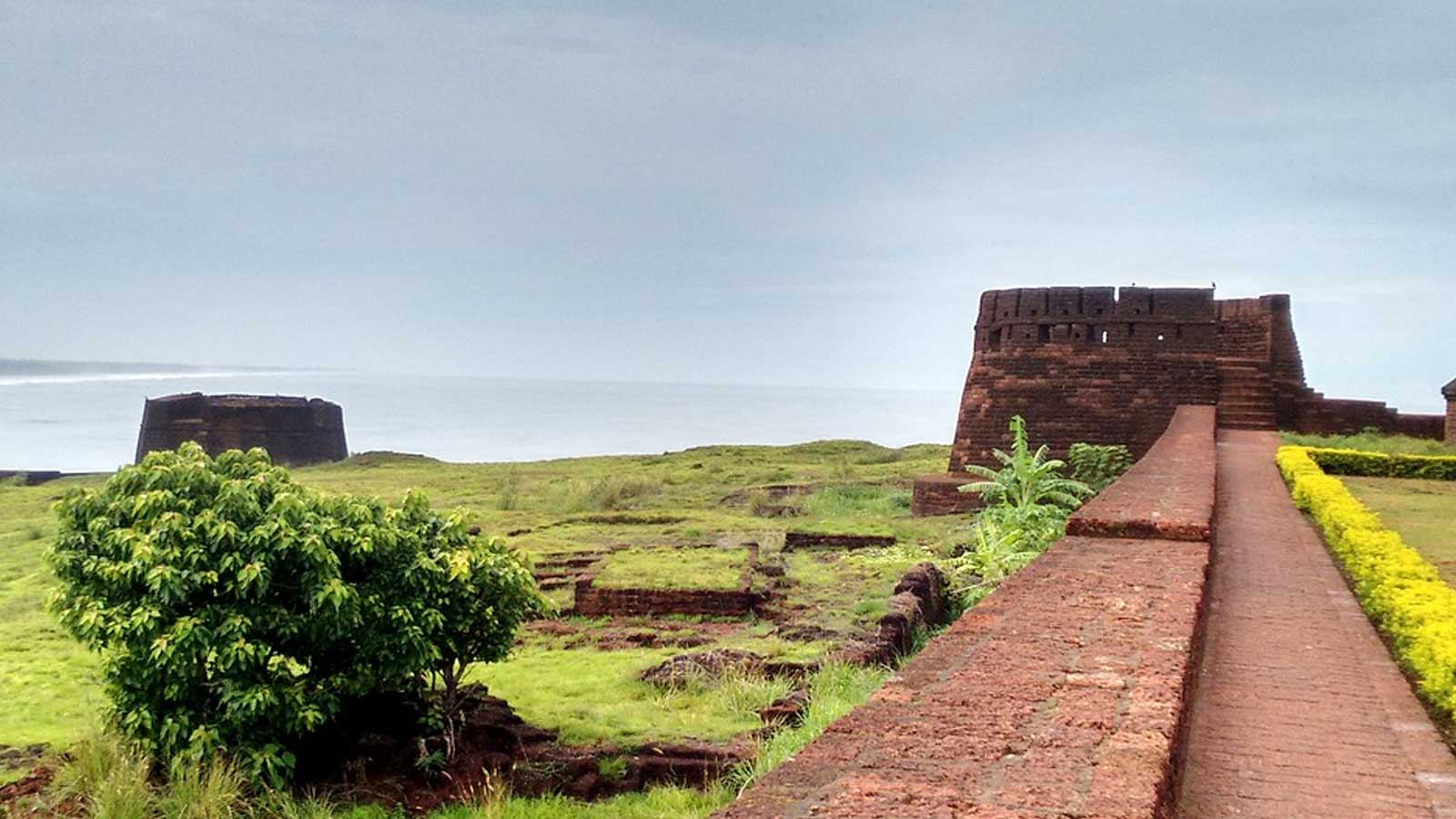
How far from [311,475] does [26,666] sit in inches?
815

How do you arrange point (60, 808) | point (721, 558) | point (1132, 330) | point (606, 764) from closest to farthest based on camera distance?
point (60, 808)
point (606, 764)
point (721, 558)
point (1132, 330)

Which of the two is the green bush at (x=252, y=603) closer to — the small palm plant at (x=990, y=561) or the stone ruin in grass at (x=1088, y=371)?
the small palm plant at (x=990, y=561)

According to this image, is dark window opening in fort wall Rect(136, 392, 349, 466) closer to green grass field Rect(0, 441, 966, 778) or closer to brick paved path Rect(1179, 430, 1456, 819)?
green grass field Rect(0, 441, 966, 778)

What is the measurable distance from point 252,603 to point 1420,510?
9.21m

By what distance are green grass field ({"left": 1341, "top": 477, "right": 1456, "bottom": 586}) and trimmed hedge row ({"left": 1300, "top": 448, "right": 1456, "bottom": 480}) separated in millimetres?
213

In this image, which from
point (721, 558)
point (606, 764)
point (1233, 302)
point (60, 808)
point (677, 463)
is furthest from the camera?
point (677, 463)

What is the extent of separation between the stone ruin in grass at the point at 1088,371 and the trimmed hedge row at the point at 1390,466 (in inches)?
83.1

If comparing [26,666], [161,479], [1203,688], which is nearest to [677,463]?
[26,666]

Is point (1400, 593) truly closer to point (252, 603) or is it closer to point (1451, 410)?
point (252, 603)

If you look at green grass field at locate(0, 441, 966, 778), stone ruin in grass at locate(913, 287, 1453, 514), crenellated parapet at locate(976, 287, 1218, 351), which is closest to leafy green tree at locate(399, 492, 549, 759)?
green grass field at locate(0, 441, 966, 778)

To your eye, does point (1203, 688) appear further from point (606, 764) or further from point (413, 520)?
point (413, 520)

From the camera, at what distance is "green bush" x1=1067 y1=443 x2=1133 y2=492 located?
46.3 feet

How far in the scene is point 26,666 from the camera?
8.40 m

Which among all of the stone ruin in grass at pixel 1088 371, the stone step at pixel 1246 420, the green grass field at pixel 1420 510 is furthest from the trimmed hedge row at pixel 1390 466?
the stone step at pixel 1246 420
